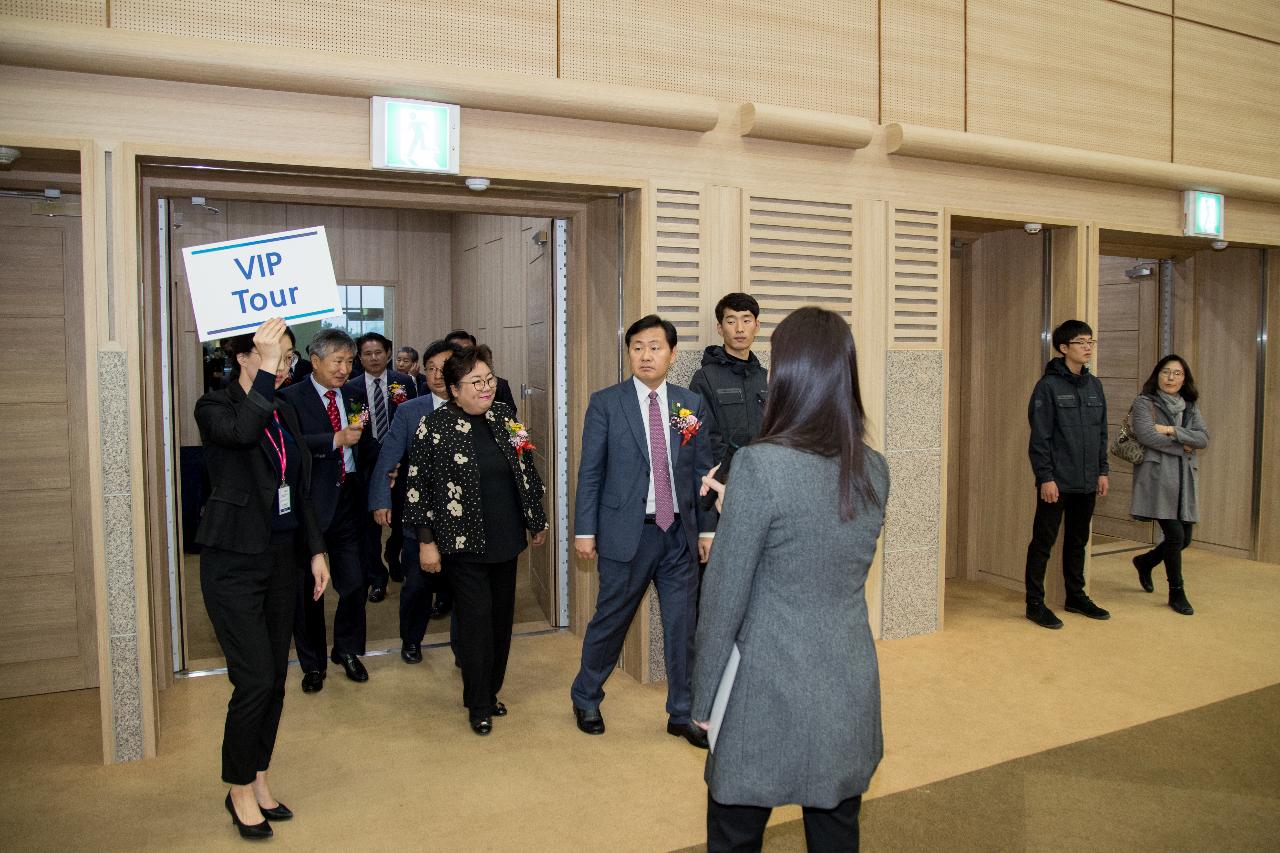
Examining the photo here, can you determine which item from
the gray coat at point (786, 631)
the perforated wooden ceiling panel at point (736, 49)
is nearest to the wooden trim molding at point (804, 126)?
the perforated wooden ceiling panel at point (736, 49)

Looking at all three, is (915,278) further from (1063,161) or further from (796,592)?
(796,592)

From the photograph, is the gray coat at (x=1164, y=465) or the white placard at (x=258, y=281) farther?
the gray coat at (x=1164, y=465)

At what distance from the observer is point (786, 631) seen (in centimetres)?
190

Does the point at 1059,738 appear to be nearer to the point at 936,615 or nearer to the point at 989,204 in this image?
the point at 936,615

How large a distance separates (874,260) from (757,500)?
3399 mm

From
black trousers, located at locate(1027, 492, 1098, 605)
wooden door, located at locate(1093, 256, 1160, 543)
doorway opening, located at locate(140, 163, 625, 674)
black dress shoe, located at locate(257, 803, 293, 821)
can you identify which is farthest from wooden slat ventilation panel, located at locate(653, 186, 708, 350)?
wooden door, located at locate(1093, 256, 1160, 543)

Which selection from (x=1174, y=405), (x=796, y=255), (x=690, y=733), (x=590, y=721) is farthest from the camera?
(x=1174, y=405)

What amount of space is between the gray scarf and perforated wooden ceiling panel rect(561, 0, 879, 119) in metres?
2.77

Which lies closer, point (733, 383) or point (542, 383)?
point (733, 383)

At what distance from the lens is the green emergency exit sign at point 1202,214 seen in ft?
19.7

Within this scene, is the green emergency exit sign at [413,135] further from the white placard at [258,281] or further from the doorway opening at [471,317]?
the white placard at [258,281]

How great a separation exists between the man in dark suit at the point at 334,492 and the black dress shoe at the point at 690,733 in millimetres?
1588

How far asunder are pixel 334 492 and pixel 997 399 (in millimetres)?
4210

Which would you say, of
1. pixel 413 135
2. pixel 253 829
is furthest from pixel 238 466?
pixel 413 135
